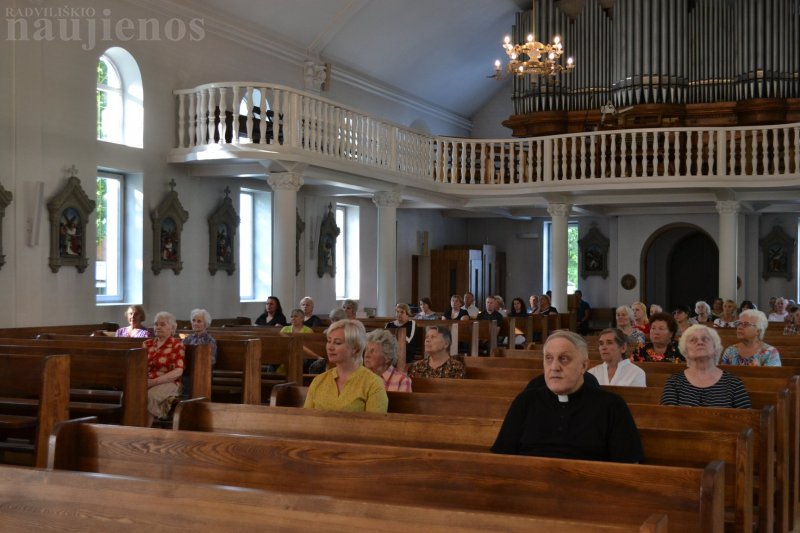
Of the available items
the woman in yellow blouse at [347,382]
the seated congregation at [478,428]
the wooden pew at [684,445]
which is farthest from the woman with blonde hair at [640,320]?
the wooden pew at [684,445]

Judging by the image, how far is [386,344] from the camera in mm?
6117

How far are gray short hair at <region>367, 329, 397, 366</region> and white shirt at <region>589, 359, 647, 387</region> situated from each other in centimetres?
134

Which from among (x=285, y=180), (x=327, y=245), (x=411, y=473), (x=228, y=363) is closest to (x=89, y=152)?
(x=285, y=180)

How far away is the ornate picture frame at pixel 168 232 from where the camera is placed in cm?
1396

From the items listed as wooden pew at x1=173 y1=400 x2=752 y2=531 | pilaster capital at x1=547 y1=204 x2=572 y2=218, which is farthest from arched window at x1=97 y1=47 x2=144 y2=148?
wooden pew at x1=173 y1=400 x2=752 y2=531

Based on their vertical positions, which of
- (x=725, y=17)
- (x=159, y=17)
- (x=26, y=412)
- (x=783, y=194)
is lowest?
(x=26, y=412)

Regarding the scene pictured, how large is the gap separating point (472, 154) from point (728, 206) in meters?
4.68

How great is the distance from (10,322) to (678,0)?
14.2 meters

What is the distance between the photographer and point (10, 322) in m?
11.6

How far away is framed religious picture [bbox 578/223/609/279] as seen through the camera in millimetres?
22562

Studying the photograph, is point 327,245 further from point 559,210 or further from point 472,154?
point 559,210

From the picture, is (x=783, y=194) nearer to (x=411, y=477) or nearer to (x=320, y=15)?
(x=320, y=15)

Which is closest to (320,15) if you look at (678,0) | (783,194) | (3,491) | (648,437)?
(678,0)

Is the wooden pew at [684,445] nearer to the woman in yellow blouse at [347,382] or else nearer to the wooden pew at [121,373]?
the woman in yellow blouse at [347,382]
